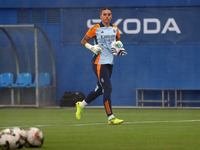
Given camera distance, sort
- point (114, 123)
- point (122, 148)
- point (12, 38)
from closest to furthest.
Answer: point (122, 148), point (114, 123), point (12, 38)

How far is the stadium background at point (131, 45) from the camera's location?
1677 centimetres

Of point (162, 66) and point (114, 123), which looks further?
point (162, 66)

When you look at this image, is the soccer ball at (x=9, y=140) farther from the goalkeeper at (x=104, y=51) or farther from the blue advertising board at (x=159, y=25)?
the blue advertising board at (x=159, y=25)

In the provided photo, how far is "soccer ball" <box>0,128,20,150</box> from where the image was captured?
4.26 meters

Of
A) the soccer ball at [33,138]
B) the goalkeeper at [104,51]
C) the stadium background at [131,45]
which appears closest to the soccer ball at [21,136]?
the soccer ball at [33,138]

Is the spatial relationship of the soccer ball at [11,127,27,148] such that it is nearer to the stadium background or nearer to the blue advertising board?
the stadium background

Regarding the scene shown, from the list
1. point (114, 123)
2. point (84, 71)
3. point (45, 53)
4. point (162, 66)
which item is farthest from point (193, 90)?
point (114, 123)

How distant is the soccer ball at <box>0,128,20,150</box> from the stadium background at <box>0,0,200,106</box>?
41.6 ft

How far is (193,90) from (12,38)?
7.50 m

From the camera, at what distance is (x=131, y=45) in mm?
16875

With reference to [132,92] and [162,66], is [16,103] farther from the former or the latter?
[162,66]

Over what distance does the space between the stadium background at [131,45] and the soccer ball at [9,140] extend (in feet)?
41.6

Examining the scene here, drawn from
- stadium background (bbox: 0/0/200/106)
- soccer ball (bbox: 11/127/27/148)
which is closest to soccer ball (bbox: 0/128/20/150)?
soccer ball (bbox: 11/127/27/148)

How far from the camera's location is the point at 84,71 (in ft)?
56.1
